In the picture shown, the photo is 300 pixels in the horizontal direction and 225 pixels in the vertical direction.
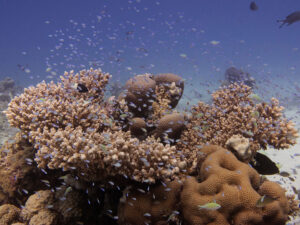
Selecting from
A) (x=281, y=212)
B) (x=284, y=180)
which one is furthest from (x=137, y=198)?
(x=284, y=180)

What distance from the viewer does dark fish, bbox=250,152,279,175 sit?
4639 millimetres

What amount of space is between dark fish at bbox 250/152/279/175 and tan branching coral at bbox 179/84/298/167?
0.98 feet

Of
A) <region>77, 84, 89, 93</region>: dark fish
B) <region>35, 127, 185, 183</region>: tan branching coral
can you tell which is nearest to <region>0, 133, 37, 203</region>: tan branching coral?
<region>35, 127, 185, 183</region>: tan branching coral

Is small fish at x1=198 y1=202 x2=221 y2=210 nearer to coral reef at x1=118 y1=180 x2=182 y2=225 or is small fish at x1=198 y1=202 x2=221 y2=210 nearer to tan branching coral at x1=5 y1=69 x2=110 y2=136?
coral reef at x1=118 y1=180 x2=182 y2=225

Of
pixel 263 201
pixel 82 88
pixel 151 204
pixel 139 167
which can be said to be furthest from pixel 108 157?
pixel 82 88

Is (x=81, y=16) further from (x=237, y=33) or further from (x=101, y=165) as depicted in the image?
(x=101, y=165)

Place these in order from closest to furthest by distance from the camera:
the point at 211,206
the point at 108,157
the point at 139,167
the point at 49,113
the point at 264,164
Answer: the point at 211,206
the point at 108,157
the point at 139,167
the point at 49,113
the point at 264,164

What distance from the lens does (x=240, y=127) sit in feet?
15.8

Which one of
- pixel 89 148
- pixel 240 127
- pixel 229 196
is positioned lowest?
pixel 229 196

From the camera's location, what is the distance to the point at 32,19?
405ft

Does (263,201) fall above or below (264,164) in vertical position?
below

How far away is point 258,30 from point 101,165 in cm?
14136

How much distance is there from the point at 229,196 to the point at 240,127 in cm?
215

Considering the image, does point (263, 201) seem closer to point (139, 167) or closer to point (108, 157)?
point (139, 167)
